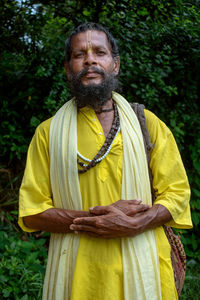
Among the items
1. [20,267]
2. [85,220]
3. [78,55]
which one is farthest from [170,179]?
[20,267]

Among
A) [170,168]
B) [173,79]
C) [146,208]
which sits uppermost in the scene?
[173,79]

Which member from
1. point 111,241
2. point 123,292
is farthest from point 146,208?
point 123,292

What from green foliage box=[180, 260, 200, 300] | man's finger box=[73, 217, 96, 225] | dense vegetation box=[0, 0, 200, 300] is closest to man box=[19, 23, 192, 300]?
man's finger box=[73, 217, 96, 225]

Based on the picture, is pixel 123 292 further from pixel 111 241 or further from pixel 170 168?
pixel 170 168

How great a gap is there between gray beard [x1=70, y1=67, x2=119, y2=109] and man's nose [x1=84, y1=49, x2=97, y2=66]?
0.03m

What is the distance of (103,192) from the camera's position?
1.96 meters

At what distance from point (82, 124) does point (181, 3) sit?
6.77 ft

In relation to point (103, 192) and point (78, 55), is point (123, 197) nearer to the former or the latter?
point (103, 192)

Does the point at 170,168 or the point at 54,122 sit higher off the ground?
the point at 54,122

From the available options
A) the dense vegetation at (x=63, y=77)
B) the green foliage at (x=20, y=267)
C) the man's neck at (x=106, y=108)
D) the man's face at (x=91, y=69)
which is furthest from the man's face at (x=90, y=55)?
the green foliage at (x=20, y=267)

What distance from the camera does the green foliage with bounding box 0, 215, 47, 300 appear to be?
3.23 m

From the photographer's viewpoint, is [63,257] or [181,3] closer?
[63,257]

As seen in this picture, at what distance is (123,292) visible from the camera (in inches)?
73.4

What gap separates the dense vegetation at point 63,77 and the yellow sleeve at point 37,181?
60.8 inches
